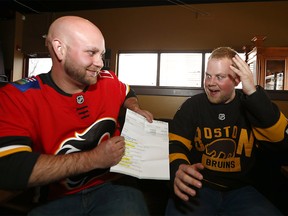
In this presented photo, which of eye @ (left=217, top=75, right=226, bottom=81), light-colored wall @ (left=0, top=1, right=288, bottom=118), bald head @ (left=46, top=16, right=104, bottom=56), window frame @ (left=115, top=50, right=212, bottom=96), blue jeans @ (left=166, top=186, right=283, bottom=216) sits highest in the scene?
light-colored wall @ (left=0, top=1, right=288, bottom=118)

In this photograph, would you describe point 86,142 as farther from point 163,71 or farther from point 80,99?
point 163,71

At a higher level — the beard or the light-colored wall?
the light-colored wall

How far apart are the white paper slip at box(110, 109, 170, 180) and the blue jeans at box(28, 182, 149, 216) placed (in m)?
0.17

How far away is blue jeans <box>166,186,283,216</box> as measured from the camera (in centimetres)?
95

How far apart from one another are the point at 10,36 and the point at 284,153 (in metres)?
5.16

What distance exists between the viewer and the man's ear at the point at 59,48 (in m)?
0.99

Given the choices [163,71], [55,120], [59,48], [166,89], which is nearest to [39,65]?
[163,71]

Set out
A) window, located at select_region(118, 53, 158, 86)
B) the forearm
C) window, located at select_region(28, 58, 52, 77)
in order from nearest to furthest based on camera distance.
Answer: the forearm < window, located at select_region(118, 53, 158, 86) < window, located at select_region(28, 58, 52, 77)

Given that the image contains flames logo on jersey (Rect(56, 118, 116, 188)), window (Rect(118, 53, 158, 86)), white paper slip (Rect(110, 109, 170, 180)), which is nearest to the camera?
white paper slip (Rect(110, 109, 170, 180))

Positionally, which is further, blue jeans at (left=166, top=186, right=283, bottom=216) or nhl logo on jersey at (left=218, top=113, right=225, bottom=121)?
nhl logo on jersey at (left=218, top=113, right=225, bottom=121)

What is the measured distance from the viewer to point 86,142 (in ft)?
3.25

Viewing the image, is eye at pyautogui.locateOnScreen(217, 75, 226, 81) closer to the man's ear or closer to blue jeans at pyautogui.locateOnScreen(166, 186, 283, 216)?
blue jeans at pyautogui.locateOnScreen(166, 186, 283, 216)

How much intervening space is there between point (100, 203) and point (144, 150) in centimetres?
29

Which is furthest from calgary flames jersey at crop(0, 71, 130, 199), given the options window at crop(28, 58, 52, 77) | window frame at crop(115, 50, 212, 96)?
window at crop(28, 58, 52, 77)
